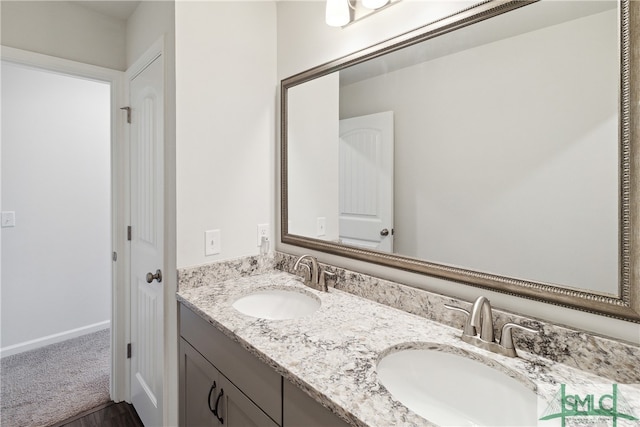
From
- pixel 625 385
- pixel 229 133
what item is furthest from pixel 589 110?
pixel 229 133

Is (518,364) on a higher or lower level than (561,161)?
lower

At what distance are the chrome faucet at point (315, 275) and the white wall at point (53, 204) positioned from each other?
239 cm

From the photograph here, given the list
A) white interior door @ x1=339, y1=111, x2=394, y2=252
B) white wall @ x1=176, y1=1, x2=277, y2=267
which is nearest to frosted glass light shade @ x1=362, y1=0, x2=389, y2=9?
white interior door @ x1=339, y1=111, x2=394, y2=252

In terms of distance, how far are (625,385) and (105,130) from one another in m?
3.72

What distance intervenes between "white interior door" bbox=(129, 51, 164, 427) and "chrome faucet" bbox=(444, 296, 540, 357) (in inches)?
52.5

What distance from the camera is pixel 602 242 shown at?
0.82 metres

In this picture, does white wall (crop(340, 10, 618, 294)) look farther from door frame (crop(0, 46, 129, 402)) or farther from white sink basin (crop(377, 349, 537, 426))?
door frame (crop(0, 46, 129, 402))

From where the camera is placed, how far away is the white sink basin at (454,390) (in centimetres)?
78

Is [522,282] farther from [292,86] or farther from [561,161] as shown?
[292,86]

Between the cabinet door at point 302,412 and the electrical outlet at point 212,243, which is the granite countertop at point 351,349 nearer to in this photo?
the cabinet door at point 302,412

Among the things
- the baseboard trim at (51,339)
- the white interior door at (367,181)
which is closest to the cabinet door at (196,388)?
the white interior door at (367,181)

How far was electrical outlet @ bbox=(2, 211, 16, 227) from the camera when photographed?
248 cm

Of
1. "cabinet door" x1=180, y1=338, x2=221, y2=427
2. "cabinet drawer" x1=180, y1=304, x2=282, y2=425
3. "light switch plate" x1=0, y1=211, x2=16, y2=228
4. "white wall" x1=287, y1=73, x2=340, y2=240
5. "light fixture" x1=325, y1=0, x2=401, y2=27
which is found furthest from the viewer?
"light switch plate" x1=0, y1=211, x2=16, y2=228

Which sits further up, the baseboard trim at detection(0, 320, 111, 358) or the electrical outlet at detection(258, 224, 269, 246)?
the electrical outlet at detection(258, 224, 269, 246)
